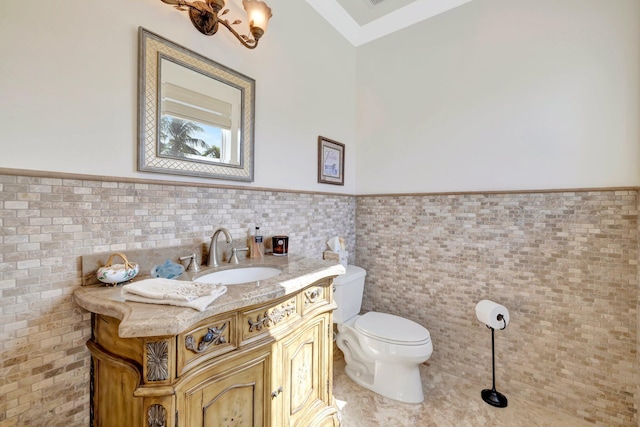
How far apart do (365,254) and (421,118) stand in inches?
49.3

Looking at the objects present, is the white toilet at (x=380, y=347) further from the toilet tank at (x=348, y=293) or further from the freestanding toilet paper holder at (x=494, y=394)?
the freestanding toilet paper holder at (x=494, y=394)

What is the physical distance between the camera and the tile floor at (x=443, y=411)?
1.56 m

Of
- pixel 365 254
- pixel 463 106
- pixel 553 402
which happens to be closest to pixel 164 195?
pixel 365 254

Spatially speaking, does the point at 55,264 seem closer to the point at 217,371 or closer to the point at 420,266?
the point at 217,371

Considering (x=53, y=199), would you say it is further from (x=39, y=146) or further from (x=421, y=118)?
(x=421, y=118)

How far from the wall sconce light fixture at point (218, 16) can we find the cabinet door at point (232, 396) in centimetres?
154

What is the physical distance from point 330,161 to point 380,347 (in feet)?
4.70

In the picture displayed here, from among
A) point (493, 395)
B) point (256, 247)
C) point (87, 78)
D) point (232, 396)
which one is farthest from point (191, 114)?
point (493, 395)

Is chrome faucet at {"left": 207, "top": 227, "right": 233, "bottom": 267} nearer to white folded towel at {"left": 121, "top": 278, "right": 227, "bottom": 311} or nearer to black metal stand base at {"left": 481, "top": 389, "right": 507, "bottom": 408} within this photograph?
white folded towel at {"left": 121, "top": 278, "right": 227, "bottom": 311}

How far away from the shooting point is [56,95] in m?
0.96

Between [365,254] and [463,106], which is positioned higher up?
[463,106]

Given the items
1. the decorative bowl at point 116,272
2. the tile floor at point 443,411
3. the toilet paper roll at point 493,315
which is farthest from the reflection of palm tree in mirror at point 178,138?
the toilet paper roll at point 493,315

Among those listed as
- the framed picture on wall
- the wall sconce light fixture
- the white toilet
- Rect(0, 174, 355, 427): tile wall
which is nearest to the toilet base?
the white toilet

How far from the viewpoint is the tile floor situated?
1.56 meters
